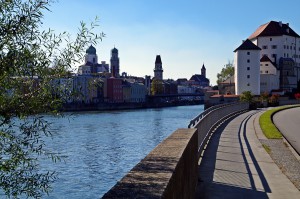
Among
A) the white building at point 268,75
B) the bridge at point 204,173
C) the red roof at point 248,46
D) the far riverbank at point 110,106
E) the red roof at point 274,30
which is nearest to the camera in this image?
the bridge at point 204,173

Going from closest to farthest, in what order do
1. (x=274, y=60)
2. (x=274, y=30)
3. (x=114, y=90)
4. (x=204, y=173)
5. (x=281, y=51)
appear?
1. (x=204, y=173)
2. (x=274, y=60)
3. (x=281, y=51)
4. (x=274, y=30)
5. (x=114, y=90)

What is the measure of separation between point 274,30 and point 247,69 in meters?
21.9

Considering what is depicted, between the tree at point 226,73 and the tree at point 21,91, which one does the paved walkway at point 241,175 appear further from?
the tree at point 226,73

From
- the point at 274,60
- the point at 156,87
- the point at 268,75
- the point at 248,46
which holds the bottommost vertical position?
the point at 156,87

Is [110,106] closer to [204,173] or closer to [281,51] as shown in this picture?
[281,51]

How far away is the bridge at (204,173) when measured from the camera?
493 centimetres

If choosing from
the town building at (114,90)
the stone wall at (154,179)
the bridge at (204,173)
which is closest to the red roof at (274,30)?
the town building at (114,90)

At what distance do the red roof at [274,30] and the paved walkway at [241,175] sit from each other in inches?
3707

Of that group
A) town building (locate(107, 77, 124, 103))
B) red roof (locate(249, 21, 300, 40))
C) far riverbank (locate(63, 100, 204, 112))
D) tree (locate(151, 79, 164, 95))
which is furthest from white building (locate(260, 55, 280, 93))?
tree (locate(151, 79, 164, 95))

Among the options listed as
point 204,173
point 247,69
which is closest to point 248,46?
point 247,69

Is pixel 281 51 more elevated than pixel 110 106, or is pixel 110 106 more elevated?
pixel 281 51

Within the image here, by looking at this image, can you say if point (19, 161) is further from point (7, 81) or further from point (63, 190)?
point (63, 190)

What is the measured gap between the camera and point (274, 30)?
350 feet

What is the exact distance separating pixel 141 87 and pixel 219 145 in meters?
153
